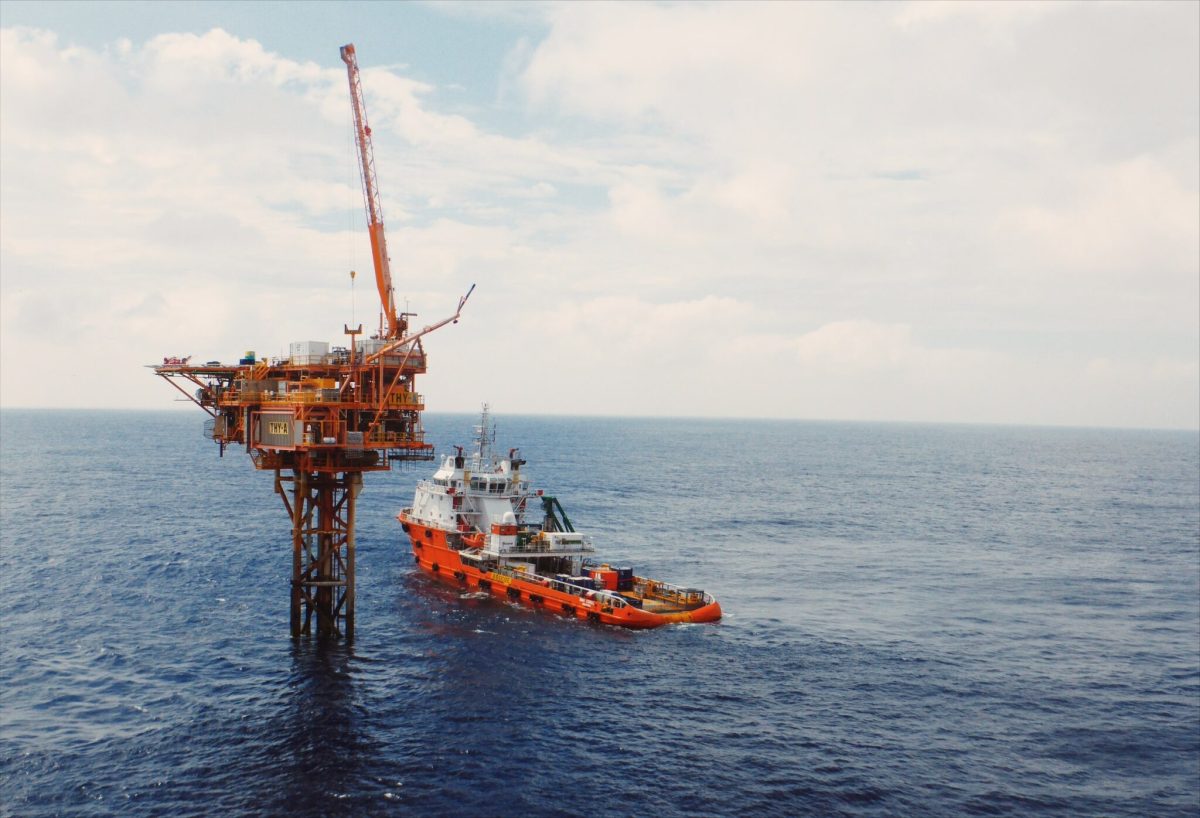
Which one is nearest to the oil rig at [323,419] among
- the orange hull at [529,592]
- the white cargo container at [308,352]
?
the white cargo container at [308,352]

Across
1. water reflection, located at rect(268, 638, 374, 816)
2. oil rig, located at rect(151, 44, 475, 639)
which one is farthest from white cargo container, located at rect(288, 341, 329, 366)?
water reflection, located at rect(268, 638, 374, 816)

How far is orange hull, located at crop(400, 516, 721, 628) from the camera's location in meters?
65.2

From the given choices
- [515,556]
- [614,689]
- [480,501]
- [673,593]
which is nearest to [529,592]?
[515,556]

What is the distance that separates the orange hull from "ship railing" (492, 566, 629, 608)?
0.40ft

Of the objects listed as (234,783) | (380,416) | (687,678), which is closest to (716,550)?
(687,678)

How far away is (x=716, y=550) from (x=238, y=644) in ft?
185

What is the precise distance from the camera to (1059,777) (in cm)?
4112

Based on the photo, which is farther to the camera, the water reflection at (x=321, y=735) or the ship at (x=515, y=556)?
the ship at (x=515, y=556)

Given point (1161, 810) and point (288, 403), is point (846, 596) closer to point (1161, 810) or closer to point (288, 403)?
point (1161, 810)

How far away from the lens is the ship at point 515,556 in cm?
6738

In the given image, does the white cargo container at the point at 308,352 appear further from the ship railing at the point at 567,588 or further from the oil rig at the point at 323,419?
the ship railing at the point at 567,588

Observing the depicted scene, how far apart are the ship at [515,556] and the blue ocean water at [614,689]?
2.50 meters

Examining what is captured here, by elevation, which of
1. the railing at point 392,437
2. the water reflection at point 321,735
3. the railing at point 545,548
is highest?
the railing at point 392,437

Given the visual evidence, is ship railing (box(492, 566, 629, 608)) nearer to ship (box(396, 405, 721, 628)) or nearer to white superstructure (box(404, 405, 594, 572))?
ship (box(396, 405, 721, 628))
